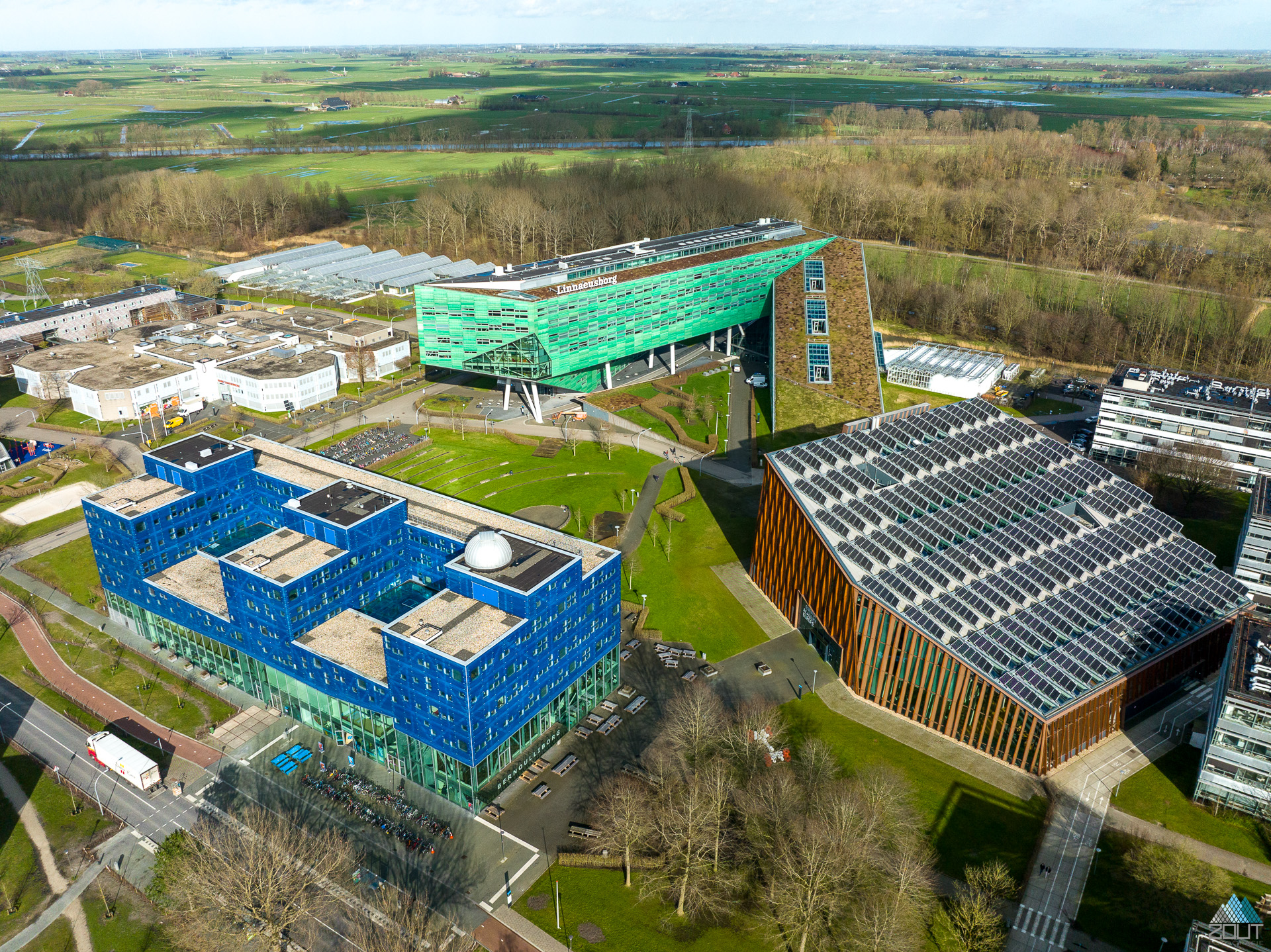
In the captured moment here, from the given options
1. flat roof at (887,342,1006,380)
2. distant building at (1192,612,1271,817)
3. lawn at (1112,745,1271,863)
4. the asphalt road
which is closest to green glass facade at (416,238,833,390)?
flat roof at (887,342,1006,380)

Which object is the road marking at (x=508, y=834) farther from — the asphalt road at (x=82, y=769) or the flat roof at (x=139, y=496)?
the flat roof at (x=139, y=496)

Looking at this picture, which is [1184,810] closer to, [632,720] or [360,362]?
[632,720]

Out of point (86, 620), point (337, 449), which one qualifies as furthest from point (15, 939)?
point (337, 449)

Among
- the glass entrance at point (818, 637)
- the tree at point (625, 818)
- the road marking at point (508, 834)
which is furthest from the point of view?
the glass entrance at point (818, 637)

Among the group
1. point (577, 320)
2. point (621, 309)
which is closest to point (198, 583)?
point (577, 320)

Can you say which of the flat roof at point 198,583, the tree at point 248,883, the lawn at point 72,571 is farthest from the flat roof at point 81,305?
the tree at point 248,883
